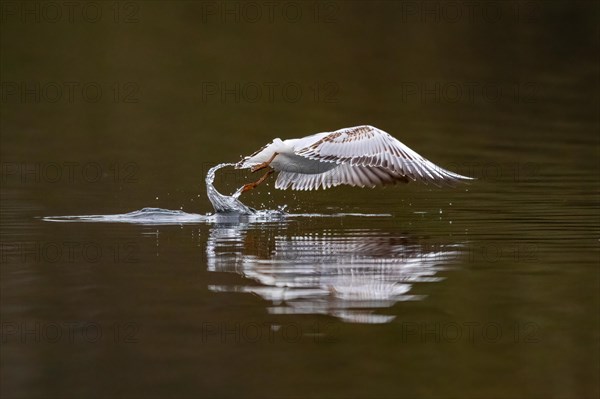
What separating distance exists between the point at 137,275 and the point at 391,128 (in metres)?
16.1

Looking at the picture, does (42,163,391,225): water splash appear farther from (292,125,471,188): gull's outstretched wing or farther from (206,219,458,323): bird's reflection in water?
(292,125,471,188): gull's outstretched wing

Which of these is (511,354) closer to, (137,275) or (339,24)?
(137,275)

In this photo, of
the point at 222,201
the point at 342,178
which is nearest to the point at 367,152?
the point at 342,178

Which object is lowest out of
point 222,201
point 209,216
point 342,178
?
point 209,216

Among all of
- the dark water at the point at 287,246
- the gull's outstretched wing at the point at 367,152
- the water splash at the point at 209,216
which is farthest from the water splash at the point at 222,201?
the gull's outstretched wing at the point at 367,152

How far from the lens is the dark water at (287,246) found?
946 centimetres

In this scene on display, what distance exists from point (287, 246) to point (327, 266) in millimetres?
1427

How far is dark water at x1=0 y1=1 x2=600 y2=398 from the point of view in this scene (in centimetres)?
946

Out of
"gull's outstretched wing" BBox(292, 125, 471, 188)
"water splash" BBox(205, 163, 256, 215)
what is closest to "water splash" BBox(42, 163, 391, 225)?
"water splash" BBox(205, 163, 256, 215)

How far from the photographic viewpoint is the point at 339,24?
49938 mm

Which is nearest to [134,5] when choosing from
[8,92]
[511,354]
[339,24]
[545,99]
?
[339,24]

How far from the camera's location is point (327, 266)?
12.6 meters

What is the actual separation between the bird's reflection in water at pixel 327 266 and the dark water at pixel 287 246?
0.04 meters

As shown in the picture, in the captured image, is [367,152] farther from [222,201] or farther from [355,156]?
[222,201]
